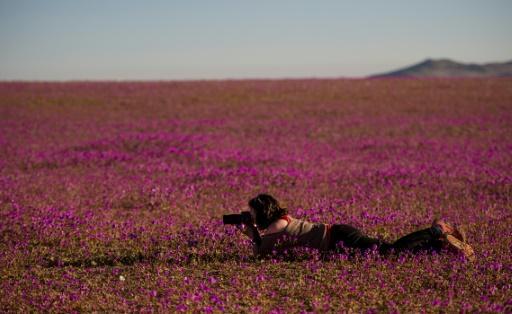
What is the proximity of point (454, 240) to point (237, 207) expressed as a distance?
5.66 metres

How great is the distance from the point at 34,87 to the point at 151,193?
45.9m

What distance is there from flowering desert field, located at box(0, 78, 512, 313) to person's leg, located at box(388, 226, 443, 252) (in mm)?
164

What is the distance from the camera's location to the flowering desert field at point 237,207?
6.02 meters

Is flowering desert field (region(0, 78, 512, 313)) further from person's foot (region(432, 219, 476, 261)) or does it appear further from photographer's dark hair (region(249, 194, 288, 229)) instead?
photographer's dark hair (region(249, 194, 288, 229))

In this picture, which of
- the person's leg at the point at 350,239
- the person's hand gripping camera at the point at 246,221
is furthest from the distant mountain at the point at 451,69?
the person's hand gripping camera at the point at 246,221

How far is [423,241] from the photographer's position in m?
6.81

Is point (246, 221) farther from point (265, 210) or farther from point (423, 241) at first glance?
point (423, 241)

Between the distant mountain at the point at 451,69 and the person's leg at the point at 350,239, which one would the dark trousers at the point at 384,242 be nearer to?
the person's leg at the point at 350,239

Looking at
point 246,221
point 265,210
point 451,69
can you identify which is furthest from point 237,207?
point 451,69

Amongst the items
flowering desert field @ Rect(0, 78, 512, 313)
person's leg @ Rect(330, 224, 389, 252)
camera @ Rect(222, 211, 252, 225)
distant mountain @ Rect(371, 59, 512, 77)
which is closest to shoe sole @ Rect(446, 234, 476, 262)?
flowering desert field @ Rect(0, 78, 512, 313)

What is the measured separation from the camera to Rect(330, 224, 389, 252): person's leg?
708 centimetres

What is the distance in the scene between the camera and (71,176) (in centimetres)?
1540

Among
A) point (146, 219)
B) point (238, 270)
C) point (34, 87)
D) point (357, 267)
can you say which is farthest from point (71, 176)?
point (34, 87)

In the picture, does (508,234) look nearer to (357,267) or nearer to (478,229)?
(478,229)
